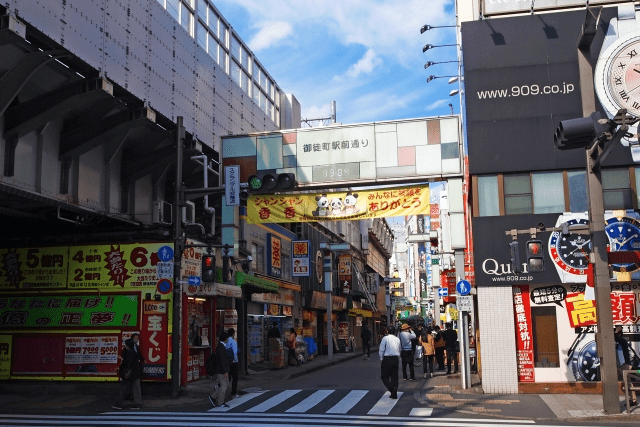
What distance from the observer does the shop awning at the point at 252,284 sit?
22719mm

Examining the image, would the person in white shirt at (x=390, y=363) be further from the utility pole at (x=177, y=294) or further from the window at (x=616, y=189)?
the window at (x=616, y=189)

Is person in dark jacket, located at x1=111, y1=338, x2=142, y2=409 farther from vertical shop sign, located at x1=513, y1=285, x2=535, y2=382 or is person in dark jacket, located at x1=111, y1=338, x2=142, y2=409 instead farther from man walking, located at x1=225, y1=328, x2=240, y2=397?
vertical shop sign, located at x1=513, y1=285, x2=535, y2=382

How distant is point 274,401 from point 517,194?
8.85m

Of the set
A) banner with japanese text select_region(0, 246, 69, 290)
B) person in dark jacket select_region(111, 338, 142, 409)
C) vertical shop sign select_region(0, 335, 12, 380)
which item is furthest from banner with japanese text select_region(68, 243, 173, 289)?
person in dark jacket select_region(111, 338, 142, 409)

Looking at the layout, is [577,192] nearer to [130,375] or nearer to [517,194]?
[517,194]

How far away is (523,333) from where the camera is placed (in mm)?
17578

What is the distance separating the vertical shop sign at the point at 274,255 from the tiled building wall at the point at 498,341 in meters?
15.6

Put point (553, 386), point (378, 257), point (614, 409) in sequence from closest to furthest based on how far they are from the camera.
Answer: point (614, 409) < point (553, 386) < point (378, 257)

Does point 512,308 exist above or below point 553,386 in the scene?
above

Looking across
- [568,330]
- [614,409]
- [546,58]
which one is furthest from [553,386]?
[546,58]

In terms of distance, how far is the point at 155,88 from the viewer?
20.7 m

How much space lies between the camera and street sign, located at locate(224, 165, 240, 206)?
59.6 feet

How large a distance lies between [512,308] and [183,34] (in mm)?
14859

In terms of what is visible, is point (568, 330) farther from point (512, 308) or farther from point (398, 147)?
point (398, 147)
